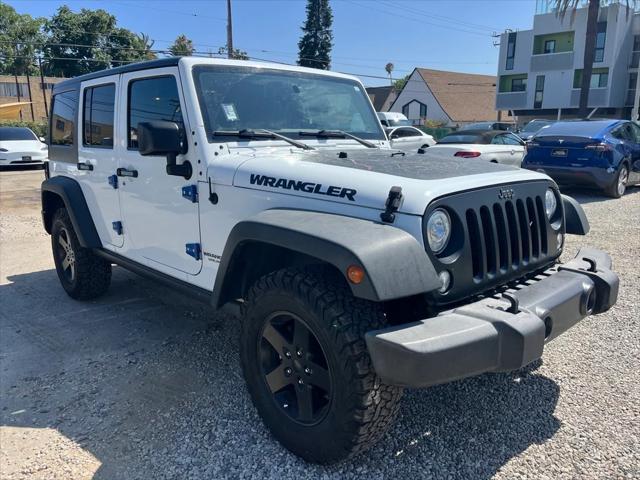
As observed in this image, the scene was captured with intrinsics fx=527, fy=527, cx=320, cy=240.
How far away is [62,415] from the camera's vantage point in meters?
3.07

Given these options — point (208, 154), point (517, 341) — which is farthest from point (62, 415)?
point (517, 341)

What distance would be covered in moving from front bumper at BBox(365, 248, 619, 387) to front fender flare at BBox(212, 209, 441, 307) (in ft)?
0.56

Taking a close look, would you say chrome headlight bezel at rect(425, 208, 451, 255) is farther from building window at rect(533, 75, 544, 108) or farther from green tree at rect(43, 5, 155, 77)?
green tree at rect(43, 5, 155, 77)

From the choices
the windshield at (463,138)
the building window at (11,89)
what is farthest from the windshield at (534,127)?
the building window at (11,89)

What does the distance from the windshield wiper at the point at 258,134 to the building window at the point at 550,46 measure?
129 feet

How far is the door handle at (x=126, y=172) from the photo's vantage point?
3.79 meters

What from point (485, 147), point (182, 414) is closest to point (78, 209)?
point (182, 414)

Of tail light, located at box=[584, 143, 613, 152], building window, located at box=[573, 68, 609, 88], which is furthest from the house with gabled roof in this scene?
tail light, located at box=[584, 143, 613, 152]

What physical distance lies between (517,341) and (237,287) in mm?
1537

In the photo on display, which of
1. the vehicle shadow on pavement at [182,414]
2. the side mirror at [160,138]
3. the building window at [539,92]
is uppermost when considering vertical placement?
the building window at [539,92]

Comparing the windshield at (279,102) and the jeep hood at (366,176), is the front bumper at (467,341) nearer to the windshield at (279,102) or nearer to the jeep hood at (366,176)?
the jeep hood at (366,176)

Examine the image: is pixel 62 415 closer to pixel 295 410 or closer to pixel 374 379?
pixel 295 410

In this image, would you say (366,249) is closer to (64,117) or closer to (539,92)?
(64,117)

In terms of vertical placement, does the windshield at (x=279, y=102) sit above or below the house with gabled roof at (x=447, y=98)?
below
